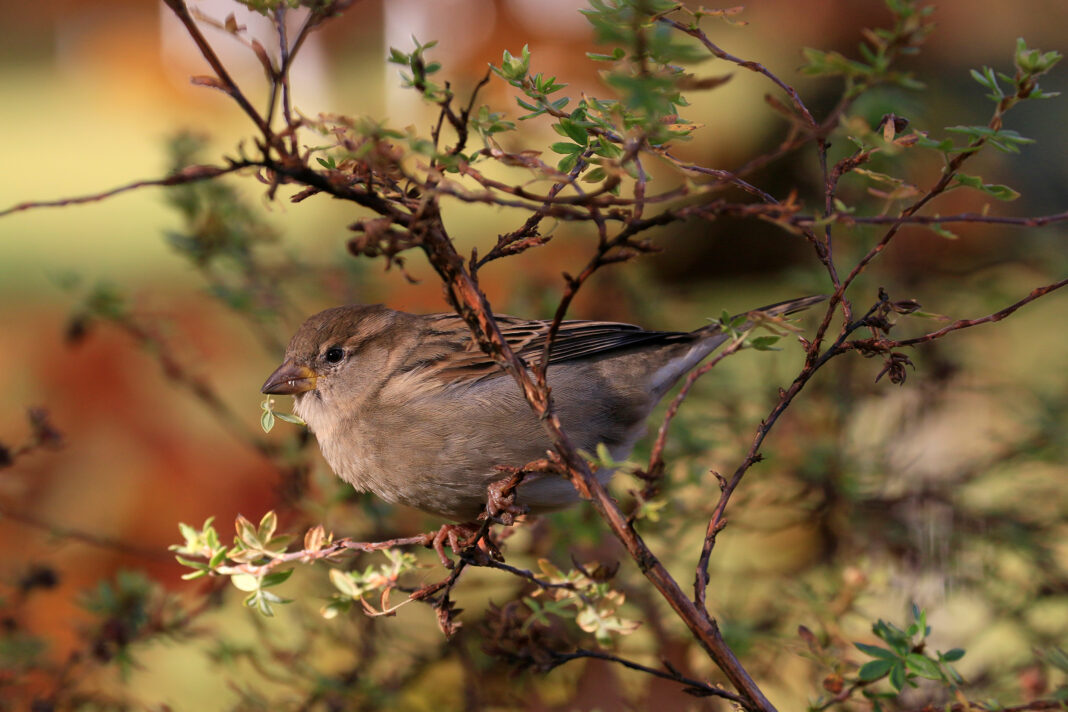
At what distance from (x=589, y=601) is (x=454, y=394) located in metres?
0.96

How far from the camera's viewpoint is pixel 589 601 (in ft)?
5.41

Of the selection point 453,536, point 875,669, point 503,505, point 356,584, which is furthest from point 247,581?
point 875,669

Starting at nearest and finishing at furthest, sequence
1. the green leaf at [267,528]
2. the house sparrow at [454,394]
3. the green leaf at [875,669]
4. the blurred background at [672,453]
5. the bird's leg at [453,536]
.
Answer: the green leaf at [875,669]
the green leaf at [267,528]
the bird's leg at [453,536]
the house sparrow at [454,394]
the blurred background at [672,453]

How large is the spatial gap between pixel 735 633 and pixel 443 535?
3.53ft

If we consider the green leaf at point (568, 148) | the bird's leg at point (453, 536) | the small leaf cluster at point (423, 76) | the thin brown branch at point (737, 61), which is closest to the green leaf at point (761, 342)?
the thin brown branch at point (737, 61)

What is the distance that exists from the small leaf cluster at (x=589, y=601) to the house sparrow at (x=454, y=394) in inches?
21.5

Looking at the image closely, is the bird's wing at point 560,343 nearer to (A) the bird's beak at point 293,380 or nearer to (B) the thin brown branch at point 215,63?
(A) the bird's beak at point 293,380

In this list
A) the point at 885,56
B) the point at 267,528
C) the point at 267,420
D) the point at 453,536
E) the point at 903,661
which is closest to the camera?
the point at 885,56

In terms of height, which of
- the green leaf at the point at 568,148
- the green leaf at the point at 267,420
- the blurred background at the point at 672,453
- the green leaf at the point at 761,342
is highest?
the green leaf at the point at 568,148

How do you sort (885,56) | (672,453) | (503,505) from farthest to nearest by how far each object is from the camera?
1. (672,453)
2. (503,505)
3. (885,56)

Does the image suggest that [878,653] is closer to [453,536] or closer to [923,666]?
[923,666]

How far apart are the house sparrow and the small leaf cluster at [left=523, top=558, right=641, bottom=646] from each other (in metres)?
0.55

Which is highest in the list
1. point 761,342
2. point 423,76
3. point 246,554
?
point 423,76

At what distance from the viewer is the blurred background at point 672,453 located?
2.96 m
